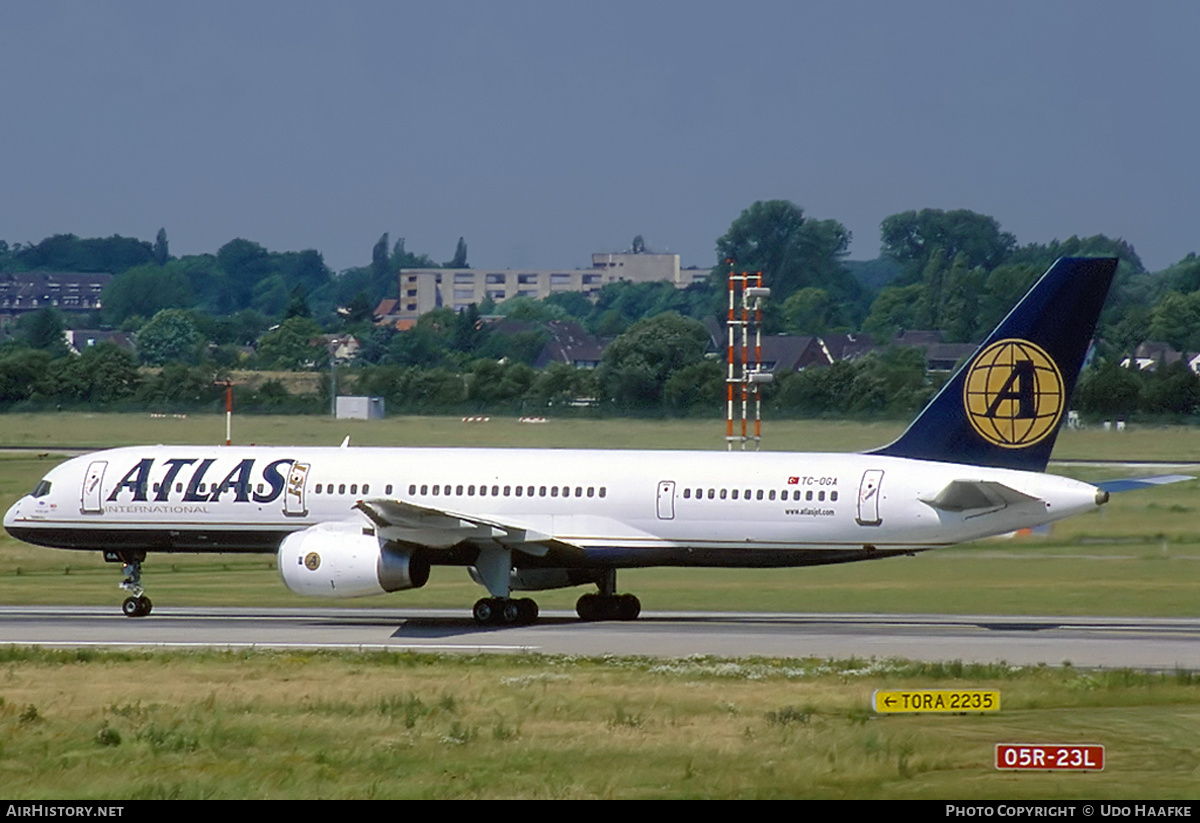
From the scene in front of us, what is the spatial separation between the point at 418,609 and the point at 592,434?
32.4 meters

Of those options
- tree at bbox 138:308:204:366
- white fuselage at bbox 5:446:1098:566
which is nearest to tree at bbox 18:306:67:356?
tree at bbox 138:308:204:366

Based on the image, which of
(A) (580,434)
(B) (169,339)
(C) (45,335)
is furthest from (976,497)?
(B) (169,339)

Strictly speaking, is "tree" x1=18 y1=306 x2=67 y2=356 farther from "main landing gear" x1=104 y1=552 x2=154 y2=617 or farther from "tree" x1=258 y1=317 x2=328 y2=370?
"main landing gear" x1=104 y1=552 x2=154 y2=617

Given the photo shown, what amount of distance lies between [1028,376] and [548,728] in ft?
53.3

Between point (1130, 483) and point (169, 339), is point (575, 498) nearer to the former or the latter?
point (1130, 483)

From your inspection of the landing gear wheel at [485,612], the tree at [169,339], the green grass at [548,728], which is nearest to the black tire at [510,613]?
the landing gear wheel at [485,612]

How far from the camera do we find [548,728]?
23969 mm

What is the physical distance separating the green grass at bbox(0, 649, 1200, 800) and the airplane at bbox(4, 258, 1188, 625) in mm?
6103

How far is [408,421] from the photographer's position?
80.4m

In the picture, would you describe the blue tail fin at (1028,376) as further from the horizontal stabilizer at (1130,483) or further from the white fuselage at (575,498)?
the horizontal stabilizer at (1130,483)

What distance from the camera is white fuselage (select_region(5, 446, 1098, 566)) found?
3656 cm

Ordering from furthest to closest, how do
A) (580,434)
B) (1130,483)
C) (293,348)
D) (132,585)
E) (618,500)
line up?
(293,348), (580,434), (132,585), (1130,483), (618,500)

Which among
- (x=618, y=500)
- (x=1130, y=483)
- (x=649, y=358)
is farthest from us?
(x=649, y=358)
